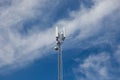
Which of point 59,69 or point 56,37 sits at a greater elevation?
point 56,37

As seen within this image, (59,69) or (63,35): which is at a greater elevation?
(63,35)

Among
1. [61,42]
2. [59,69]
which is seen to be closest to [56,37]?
[61,42]

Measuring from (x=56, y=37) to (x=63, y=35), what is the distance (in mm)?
883

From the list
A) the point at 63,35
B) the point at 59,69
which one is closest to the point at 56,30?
the point at 63,35

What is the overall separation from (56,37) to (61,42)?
2.69 feet

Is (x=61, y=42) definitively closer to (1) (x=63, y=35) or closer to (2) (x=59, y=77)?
(1) (x=63, y=35)

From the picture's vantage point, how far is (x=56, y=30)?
162ft

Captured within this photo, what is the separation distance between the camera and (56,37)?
→ 48625mm

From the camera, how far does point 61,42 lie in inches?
1907

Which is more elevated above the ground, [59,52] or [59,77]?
[59,52]

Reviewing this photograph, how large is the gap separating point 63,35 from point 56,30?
1.05 m

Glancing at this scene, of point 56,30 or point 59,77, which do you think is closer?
point 59,77

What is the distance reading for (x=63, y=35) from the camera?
48.9 m

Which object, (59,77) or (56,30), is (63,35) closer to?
(56,30)
